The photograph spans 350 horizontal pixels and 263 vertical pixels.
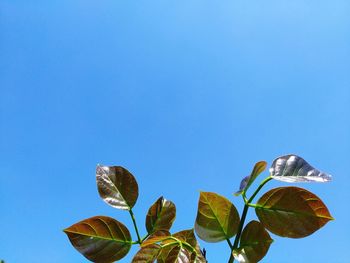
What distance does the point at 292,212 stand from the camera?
74cm

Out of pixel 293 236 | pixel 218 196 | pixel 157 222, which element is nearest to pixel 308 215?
pixel 293 236

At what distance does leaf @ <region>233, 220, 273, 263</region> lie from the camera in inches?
29.4

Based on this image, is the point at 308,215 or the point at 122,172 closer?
the point at 308,215

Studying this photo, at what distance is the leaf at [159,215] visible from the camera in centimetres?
89

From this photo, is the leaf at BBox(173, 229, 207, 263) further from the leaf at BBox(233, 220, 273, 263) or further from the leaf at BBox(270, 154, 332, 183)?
the leaf at BBox(270, 154, 332, 183)

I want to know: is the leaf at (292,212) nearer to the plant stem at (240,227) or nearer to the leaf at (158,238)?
the plant stem at (240,227)

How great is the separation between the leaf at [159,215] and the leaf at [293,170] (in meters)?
0.24

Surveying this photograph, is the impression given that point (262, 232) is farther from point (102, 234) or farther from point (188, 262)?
point (102, 234)

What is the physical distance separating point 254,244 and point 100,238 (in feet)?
0.98

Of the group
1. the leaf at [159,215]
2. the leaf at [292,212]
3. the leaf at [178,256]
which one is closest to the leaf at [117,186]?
the leaf at [159,215]

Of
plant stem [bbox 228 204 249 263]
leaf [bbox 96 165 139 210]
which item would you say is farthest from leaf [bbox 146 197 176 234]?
plant stem [bbox 228 204 249 263]

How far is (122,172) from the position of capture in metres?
0.89

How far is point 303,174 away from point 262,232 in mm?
132

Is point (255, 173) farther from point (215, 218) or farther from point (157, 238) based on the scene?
point (157, 238)
